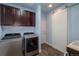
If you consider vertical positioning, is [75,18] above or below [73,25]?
above

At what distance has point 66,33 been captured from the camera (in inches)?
59.4

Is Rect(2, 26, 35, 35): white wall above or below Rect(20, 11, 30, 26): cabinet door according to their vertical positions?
Answer: below

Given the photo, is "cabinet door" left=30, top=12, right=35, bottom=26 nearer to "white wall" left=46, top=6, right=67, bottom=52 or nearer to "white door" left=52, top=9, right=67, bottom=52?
"white wall" left=46, top=6, right=67, bottom=52

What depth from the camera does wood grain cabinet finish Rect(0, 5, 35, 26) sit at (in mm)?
1498

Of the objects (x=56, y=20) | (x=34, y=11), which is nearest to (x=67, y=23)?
(x=56, y=20)

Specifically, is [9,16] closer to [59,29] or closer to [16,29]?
[16,29]

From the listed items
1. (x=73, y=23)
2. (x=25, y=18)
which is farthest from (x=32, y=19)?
(x=73, y=23)

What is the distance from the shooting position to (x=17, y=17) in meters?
1.56

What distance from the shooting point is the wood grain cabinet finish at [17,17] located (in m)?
1.50

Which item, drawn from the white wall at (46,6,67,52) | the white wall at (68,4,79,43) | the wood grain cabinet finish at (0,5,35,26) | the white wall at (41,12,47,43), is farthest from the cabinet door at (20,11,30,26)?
the white wall at (68,4,79,43)

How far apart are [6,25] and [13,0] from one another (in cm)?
113

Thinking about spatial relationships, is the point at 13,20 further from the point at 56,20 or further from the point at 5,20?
the point at 56,20

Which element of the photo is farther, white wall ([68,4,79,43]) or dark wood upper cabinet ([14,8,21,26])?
dark wood upper cabinet ([14,8,21,26])

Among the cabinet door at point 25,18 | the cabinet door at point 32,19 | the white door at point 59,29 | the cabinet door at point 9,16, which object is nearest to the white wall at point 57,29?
the white door at point 59,29
